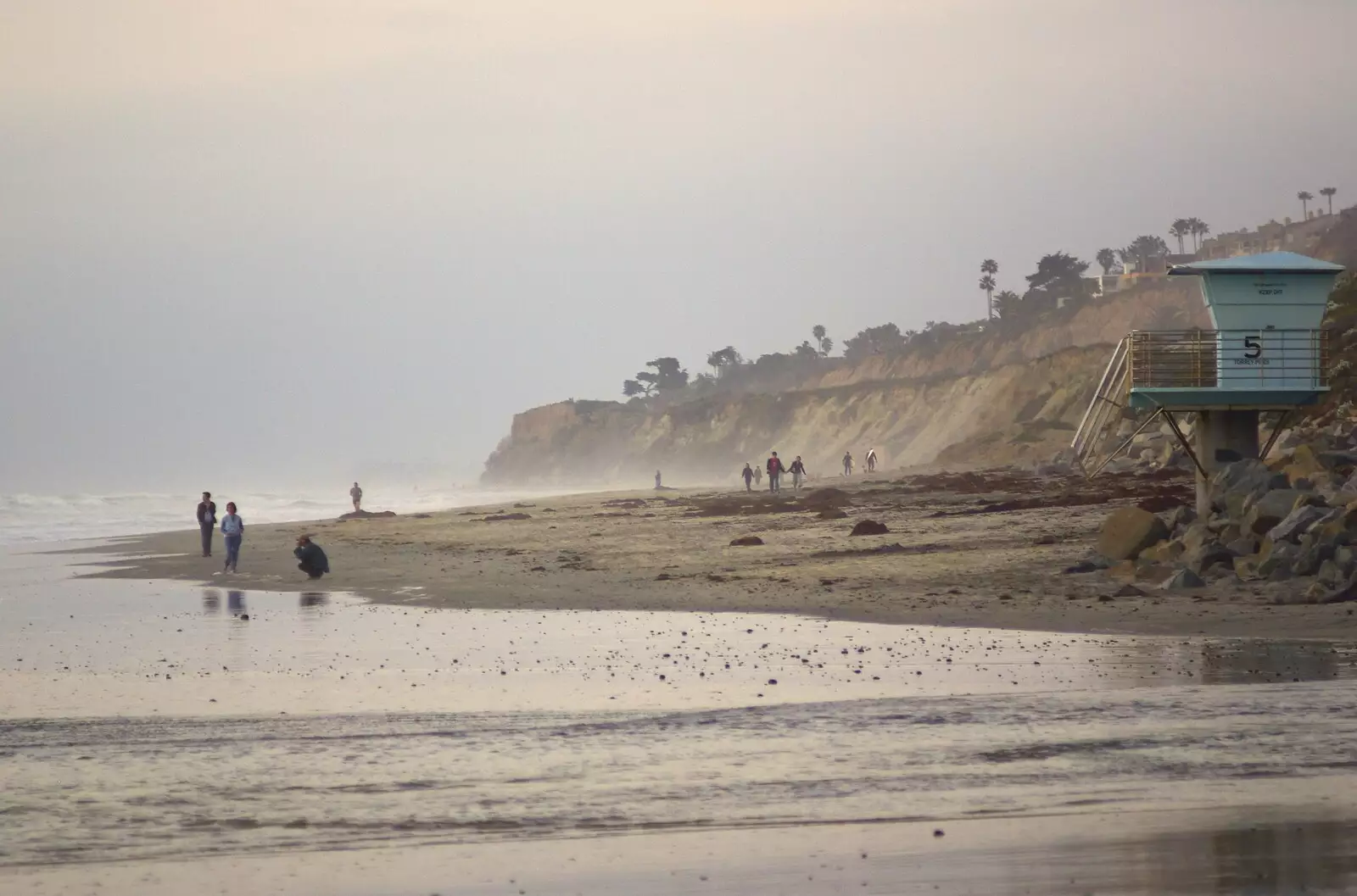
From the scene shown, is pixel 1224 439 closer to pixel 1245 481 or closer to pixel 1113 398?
pixel 1113 398

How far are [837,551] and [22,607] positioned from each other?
47.0 ft

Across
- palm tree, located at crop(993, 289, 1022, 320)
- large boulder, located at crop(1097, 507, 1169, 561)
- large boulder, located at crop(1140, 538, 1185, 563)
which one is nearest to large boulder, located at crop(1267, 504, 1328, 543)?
large boulder, located at crop(1140, 538, 1185, 563)

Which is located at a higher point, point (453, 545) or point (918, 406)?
point (918, 406)

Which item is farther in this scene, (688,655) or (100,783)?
(688,655)

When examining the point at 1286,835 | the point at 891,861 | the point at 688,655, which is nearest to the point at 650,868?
the point at 891,861

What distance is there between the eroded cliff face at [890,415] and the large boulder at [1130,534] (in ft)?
141

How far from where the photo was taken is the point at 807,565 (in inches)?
1024

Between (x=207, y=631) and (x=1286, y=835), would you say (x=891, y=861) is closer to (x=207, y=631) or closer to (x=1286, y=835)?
(x=1286, y=835)

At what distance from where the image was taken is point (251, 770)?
32.3ft

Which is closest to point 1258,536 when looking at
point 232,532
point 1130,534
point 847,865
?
point 1130,534

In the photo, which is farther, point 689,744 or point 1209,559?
point 1209,559

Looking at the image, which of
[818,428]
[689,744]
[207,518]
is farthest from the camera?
[818,428]

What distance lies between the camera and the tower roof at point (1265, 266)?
2450cm

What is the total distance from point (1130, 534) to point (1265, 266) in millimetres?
6179
